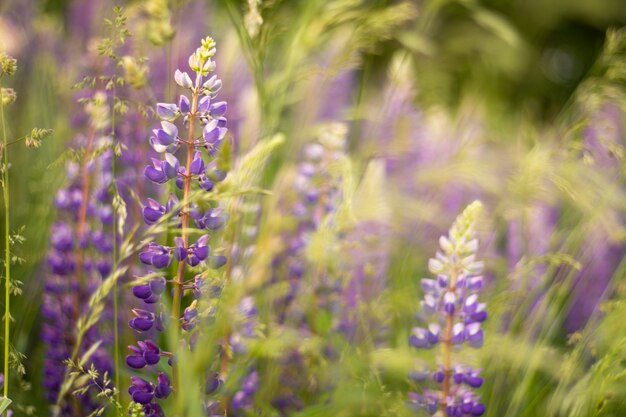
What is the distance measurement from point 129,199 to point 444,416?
68 cm

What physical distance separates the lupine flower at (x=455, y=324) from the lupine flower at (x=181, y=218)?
0.31 meters

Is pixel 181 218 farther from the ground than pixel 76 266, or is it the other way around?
pixel 181 218

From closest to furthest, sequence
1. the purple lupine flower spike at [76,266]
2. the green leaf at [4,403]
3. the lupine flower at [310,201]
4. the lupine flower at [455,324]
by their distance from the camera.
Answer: the green leaf at [4,403]
the lupine flower at [455,324]
the purple lupine flower spike at [76,266]
the lupine flower at [310,201]

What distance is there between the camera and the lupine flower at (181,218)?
811 mm

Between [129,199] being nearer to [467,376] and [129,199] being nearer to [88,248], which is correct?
[88,248]

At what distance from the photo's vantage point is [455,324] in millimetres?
1022

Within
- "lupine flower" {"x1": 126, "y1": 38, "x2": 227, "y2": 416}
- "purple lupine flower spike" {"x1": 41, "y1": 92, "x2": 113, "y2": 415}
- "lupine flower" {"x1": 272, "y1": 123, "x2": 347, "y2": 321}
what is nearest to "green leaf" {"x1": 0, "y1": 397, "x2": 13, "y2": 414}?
"lupine flower" {"x1": 126, "y1": 38, "x2": 227, "y2": 416}

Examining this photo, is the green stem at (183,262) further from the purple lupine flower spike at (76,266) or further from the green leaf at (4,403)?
the purple lupine flower spike at (76,266)

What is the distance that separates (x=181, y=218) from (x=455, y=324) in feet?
1.28

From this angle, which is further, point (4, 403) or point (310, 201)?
point (310, 201)

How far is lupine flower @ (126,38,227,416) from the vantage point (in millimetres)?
811

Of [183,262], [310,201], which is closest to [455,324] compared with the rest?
[183,262]

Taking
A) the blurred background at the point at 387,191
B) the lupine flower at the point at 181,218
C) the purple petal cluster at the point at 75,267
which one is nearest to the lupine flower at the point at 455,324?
the blurred background at the point at 387,191

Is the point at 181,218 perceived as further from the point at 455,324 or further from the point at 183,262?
the point at 455,324
